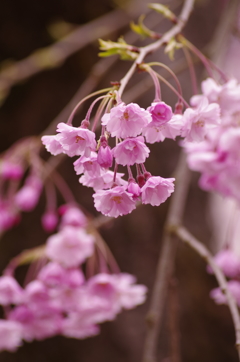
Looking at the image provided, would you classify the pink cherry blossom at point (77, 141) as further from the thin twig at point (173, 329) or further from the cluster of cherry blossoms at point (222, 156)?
the thin twig at point (173, 329)

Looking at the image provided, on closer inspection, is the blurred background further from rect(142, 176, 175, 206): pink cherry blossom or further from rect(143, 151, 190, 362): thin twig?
rect(142, 176, 175, 206): pink cherry blossom

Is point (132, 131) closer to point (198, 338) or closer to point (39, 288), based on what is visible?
point (39, 288)

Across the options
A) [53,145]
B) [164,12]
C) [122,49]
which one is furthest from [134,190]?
[164,12]

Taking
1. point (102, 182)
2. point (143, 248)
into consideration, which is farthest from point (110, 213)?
point (143, 248)

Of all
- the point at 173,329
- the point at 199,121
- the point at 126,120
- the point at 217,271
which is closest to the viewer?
the point at 126,120

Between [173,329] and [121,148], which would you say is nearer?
[121,148]

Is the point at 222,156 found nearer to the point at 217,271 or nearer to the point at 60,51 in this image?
the point at 217,271
